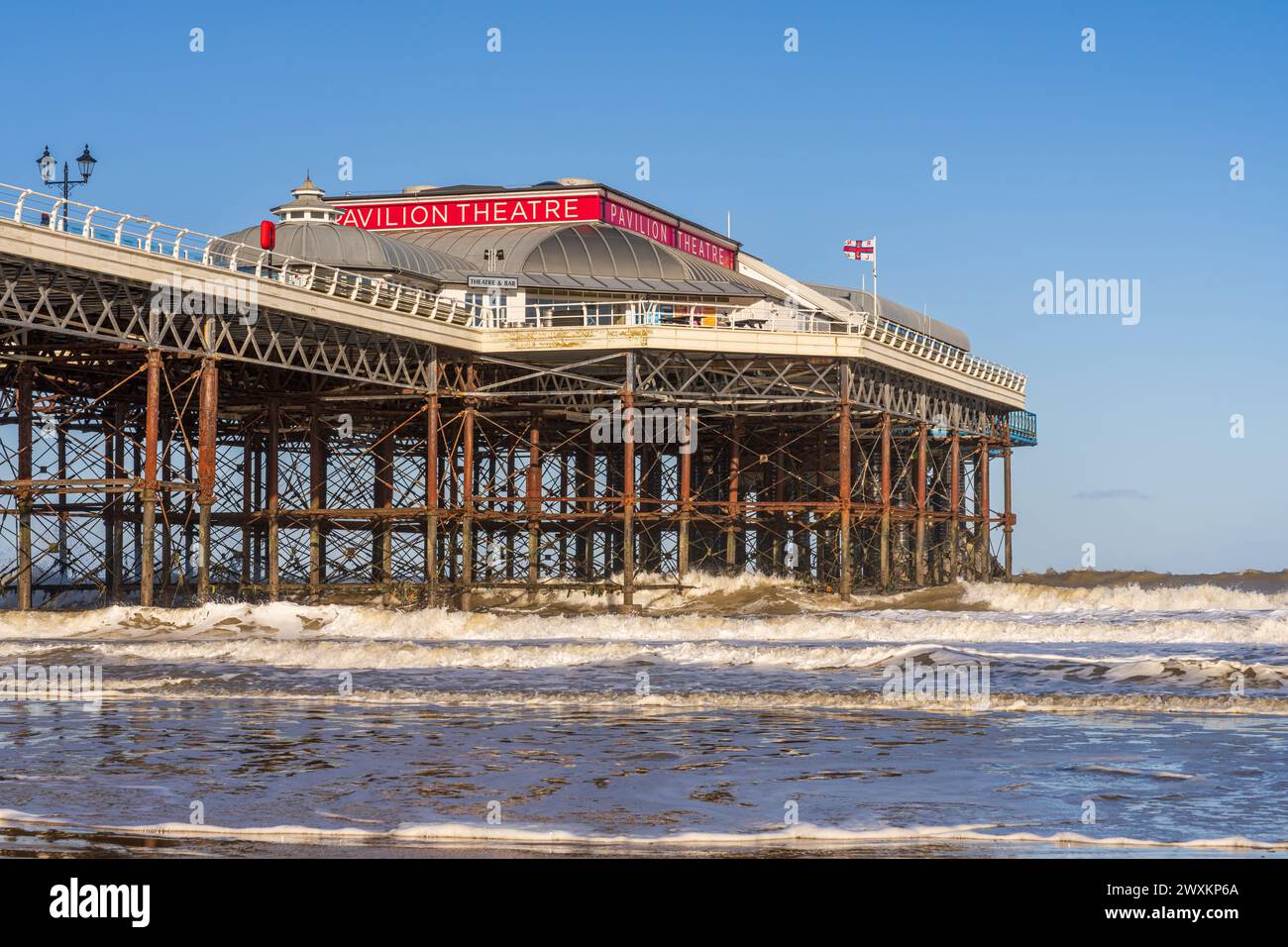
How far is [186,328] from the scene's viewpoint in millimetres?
40750

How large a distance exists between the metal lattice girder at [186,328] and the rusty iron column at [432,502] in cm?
90

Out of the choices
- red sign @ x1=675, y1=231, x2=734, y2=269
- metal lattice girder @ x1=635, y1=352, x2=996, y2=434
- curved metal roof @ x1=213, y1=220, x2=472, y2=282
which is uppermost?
red sign @ x1=675, y1=231, x2=734, y2=269

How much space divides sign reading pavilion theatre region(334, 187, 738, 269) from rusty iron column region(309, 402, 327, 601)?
15.0 meters

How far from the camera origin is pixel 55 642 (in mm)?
32562

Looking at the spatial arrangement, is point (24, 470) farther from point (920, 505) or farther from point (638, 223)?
point (920, 505)

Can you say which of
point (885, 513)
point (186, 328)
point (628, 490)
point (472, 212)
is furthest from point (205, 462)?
point (472, 212)

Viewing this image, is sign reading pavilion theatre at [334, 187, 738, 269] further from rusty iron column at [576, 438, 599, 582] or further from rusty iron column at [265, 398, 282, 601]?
rusty iron column at [265, 398, 282, 601]

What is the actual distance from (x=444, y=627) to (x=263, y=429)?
60.7 feet

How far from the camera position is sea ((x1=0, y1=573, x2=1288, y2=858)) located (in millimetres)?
10773

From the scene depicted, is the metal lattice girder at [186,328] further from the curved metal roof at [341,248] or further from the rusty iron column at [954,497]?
the rusty iron column at [954,497]

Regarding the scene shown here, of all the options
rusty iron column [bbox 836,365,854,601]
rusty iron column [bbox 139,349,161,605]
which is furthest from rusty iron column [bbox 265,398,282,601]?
rusty iron column [bbox 836,365,854,601]
